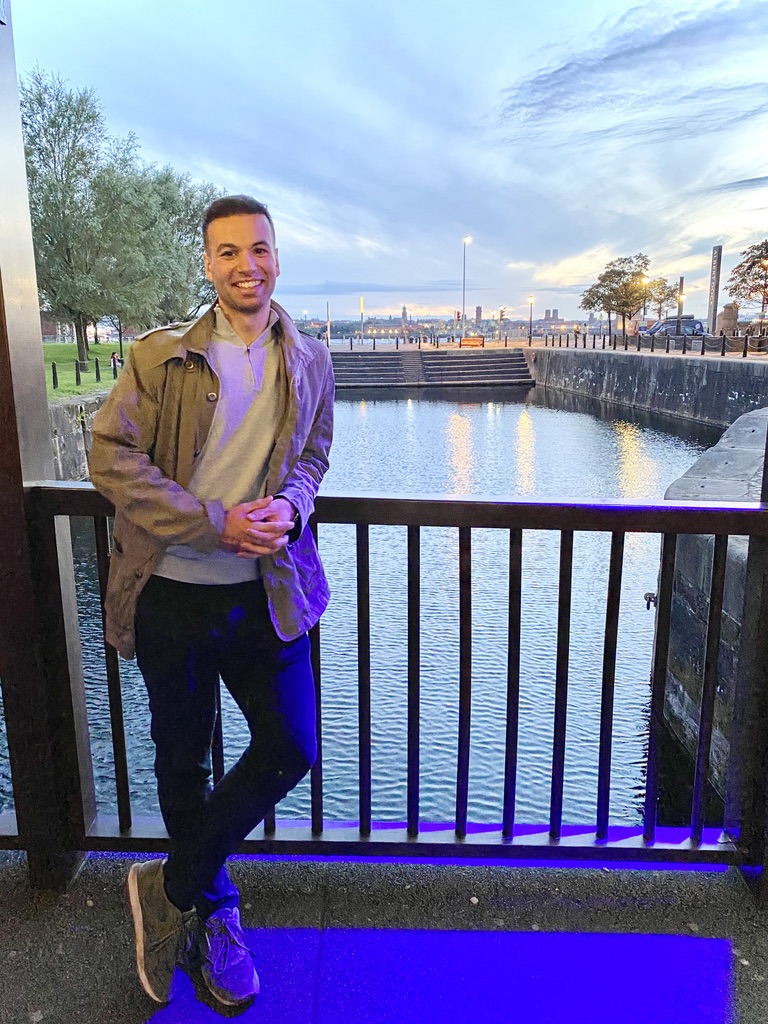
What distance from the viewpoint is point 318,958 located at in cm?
159

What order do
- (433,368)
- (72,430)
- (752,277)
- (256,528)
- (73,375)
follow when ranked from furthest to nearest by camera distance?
(433,368) → (752,277) → (73,375) → (72,430) → (256,528)

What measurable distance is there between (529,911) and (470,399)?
109 ft

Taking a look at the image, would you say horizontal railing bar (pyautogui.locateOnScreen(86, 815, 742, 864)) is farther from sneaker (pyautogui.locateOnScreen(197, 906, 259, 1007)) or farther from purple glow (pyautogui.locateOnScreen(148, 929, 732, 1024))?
sneaker (pyautogui.locateOnScreen(197, 906, 259, 1007))

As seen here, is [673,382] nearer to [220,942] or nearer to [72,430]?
[72,430]

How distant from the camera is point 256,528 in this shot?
4.10 feet

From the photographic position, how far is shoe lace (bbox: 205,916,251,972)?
1452 millimetres

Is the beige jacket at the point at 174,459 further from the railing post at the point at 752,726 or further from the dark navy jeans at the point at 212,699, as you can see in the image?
the railing post at the point at 752,726

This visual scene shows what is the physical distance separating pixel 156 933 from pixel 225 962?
14 centimetres

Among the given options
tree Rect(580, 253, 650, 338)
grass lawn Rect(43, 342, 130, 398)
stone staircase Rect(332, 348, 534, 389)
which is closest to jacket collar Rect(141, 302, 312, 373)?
grass lawn Rect(43, 342, 130, 398)

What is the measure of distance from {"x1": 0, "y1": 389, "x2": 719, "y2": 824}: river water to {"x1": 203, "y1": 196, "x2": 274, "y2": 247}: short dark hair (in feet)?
1.94

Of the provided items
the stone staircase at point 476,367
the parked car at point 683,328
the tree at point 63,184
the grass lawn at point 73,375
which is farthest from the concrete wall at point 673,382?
the tree at point 63,184

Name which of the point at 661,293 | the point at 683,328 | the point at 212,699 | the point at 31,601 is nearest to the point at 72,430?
the point at 31,601

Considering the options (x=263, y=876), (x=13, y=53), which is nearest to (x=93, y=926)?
(x=263, y=876)

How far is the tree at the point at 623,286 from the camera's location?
45.6 meters
